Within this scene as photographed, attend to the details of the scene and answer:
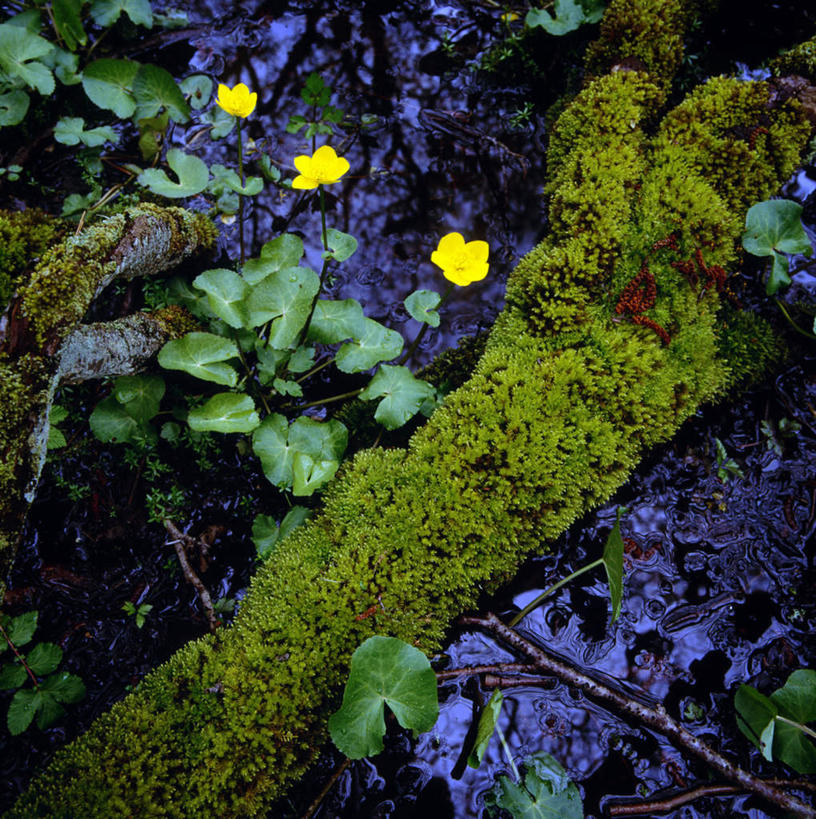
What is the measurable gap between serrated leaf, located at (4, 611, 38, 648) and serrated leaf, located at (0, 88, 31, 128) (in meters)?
2.32

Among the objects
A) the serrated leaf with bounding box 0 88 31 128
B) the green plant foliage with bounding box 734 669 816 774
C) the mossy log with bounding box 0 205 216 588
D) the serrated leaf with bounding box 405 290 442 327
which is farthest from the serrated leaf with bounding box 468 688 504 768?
the serrated leaf with bounding box 0 88 31 128

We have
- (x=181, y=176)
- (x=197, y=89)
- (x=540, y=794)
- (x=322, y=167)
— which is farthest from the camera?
(x=197, y=89)

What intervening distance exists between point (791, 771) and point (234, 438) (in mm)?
2444

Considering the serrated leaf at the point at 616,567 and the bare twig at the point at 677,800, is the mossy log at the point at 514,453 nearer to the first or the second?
the serrated leaf at the point at 616,567

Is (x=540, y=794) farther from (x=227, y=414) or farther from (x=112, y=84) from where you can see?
(x=112, y=84)

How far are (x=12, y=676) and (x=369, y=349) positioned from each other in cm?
177

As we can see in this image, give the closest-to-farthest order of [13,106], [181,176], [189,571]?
[189,571], [181,176], [13,106]

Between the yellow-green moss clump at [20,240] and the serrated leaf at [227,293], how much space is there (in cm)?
64

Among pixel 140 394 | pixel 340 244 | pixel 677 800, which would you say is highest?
pixel 340 244

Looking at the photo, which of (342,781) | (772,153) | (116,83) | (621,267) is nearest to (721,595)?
(621,267)

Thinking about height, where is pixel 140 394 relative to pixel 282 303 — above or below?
below

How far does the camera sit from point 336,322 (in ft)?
7.47

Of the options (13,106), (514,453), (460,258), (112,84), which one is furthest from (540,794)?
(13,106)

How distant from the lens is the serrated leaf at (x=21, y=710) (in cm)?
192
